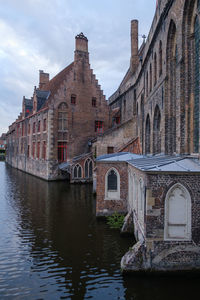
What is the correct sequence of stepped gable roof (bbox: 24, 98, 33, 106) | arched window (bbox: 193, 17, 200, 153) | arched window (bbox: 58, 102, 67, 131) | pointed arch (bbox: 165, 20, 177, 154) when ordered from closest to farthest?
arched window (bbox: 193, 17, 200, 153)
pointed arch (bbox: 165, 20, 177, 154)
arched window (bbox: 58, 102, 67, 131)
stepped gable roof (bbox: 24, 98, 33, 106)

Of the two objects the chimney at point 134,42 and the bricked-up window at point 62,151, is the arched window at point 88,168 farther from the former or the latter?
the chimney at point 134,42

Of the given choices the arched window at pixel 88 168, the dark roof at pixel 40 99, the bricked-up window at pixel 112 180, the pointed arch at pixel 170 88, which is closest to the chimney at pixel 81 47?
the dark roof at pixel 40 99

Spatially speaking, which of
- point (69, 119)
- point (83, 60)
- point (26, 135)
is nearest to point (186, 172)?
point (69, 119)

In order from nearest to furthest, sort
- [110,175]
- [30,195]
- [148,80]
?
[110,175]
[148,80]
[30,195]

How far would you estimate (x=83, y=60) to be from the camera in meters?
29.0

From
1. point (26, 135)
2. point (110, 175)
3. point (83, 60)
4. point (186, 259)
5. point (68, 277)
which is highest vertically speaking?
point (83, 60)

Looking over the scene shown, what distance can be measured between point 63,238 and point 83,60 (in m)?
23.6

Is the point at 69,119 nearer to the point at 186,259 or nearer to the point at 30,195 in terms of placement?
the point at 30,195

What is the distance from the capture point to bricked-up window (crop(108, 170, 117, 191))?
42.5ft

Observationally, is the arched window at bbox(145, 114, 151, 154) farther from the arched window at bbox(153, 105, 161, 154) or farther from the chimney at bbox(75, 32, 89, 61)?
the chimney at bbox(75, 32, 89, 61)

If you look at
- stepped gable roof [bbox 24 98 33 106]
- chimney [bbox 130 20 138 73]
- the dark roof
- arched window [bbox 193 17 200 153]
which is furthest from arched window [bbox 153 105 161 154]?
stepped gable roof [bbox 24 98 33 106]

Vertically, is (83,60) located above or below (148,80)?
above

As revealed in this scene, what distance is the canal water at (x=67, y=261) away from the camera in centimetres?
633

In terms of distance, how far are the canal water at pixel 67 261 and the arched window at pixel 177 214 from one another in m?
1.16
